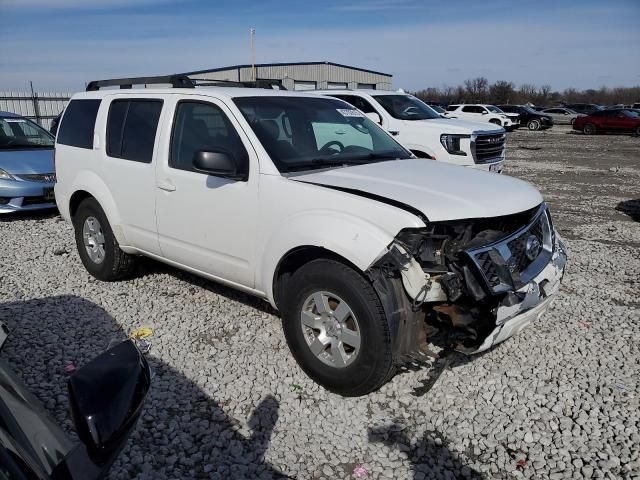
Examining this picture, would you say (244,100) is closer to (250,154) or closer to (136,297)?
(250,154)

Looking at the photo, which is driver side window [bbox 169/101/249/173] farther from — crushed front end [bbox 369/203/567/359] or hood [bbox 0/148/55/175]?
hood [bbox 0/148/55/175]

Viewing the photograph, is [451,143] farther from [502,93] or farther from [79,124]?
[502,93]

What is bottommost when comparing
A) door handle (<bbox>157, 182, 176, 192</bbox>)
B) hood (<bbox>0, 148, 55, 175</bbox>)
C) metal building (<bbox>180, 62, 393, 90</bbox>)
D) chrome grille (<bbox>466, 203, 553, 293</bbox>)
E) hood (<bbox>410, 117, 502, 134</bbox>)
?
hood (<bbox>0, 148, 55, 175</bbox>)

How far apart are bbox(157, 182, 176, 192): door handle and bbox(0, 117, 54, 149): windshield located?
630 centimetres

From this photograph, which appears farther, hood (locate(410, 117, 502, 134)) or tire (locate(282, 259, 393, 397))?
hood (locate(410, 117, 502, 134))

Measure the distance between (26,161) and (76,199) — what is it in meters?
3.96

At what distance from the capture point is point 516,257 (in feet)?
10.8

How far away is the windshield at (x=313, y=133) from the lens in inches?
158

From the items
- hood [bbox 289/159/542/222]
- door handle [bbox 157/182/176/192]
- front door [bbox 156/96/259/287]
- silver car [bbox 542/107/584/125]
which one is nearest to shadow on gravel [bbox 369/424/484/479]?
hood [bbox 289/159/542/222]

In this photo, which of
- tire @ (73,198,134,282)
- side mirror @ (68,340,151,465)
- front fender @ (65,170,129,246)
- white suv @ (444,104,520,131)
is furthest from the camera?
white suv @ (444,104,520,131)

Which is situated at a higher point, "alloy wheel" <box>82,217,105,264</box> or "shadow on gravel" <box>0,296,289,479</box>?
"alloy wheel" <box>82,217,105,264</box>

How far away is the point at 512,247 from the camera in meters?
3.29

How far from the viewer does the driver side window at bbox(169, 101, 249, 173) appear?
4.06 metres

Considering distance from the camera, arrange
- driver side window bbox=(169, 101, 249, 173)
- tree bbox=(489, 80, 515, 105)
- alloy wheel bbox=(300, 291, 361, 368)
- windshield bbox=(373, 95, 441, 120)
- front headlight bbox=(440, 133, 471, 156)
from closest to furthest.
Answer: alloy wheel bbox=(300, 291, 361, 368) < driver side window bbox=(169, 101, 249, 173) < front headlight bbox=(440, 133, 471, 156) < windshield bbox=(373, 95, 441, 120) < tree bbox=(489, 80, 515, 105)
